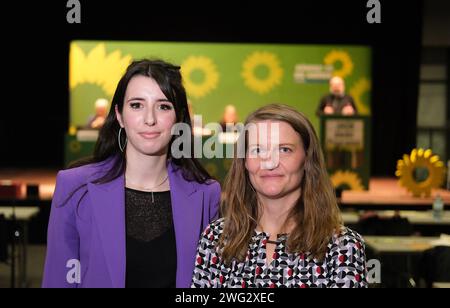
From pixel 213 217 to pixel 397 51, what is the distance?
36.4 ft

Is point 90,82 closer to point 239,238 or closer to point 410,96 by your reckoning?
point 410,96

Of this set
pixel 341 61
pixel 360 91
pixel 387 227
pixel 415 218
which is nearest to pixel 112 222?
pixel 387 227

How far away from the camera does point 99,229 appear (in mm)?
2018

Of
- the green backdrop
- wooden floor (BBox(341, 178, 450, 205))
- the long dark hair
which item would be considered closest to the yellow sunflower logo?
the green backdrop

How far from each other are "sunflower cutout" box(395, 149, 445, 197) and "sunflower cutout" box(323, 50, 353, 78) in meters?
3.17

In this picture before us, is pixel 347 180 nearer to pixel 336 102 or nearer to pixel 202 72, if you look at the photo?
pixel 336 102

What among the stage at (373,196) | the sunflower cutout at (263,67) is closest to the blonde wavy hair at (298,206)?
the stage at (373,196)

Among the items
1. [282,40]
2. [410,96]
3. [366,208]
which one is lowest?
[366,208]

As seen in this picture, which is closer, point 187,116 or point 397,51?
point 187,116

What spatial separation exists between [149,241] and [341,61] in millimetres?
10911

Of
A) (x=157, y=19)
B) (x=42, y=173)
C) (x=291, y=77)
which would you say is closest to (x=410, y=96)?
(x=291, y=77)

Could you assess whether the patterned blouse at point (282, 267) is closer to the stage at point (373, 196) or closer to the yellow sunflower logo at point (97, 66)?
the stage at point (373, 196)

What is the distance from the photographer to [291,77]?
41.7 feet

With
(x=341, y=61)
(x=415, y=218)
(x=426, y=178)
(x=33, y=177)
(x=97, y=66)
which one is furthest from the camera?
(x=341, y=61)
